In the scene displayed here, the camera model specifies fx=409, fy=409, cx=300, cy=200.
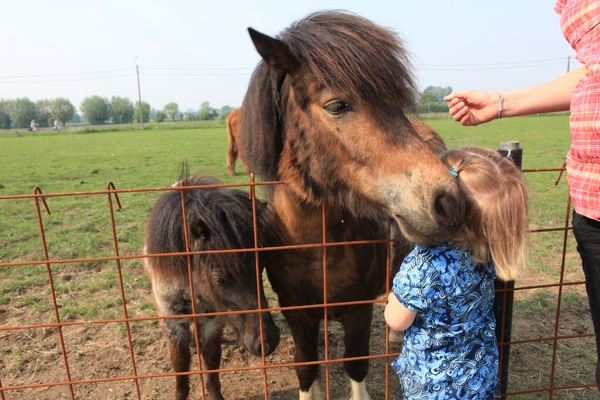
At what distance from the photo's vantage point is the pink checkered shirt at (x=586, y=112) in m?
1.48

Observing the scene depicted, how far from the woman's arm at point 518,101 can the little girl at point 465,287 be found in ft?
1.19

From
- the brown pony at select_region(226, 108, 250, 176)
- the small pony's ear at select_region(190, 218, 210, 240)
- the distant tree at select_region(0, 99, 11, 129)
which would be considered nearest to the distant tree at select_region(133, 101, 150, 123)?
the distant tree at select_region(0, 99, 11, 129)

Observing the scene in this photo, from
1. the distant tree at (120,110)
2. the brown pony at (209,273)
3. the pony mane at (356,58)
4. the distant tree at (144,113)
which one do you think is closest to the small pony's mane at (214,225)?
the brown pony at (209,273)

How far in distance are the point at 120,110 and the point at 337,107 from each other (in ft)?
303

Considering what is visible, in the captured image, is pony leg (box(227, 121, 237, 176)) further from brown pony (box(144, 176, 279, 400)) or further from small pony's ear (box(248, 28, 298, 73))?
small pony's ear (box(248, 28, 298, 73))

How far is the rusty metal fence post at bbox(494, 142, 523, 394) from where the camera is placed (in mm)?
2187

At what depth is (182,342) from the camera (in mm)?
3012

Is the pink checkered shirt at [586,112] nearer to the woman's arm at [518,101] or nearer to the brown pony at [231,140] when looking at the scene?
the woman's arm at [518,101]

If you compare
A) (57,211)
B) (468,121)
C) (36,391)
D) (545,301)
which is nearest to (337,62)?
(468,121)

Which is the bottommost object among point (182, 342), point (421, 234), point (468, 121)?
point (182, 342)

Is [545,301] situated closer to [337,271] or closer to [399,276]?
[337,271]

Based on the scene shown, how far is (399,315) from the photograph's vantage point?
5.48ft

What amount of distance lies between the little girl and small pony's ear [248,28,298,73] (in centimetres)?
97

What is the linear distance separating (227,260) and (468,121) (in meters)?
1.68
